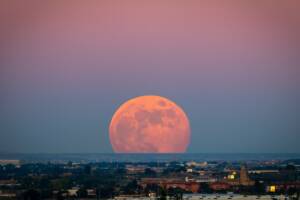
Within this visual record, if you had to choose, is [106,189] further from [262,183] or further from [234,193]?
[262,183]

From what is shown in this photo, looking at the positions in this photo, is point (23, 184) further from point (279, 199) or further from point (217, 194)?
point (279, 199)

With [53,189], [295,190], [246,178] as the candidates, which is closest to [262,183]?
[246,178]

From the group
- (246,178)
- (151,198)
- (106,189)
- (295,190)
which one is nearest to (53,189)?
(106,189)

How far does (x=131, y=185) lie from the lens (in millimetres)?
115125

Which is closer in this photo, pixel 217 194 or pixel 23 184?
pixel 217 194

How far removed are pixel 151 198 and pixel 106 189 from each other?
13.7 meters

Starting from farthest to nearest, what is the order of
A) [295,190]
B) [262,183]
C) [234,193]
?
1. [262,183]
2. [234,193]
3. [295,190]

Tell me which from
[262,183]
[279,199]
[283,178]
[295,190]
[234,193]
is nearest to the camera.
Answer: [279,199]

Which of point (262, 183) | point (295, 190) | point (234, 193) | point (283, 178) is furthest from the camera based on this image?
point (283, 178)

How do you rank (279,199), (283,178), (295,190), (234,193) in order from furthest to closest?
(283,178), (234,193), (295,190), (279,199)

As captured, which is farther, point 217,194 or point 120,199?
point 217,194

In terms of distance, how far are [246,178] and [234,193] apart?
16931 millimetres

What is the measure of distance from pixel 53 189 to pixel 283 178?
36.7m

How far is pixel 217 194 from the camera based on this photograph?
110 metres
